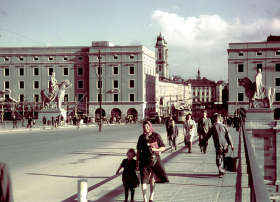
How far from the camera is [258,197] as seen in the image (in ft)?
10.7

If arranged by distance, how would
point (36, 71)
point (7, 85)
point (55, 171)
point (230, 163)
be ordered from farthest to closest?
point (36, 71) < point (7, 85) < point (55, 171) < point (230, 163)

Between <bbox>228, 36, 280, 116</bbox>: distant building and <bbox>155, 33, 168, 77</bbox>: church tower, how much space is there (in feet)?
180

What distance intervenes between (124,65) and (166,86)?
31.6 meters

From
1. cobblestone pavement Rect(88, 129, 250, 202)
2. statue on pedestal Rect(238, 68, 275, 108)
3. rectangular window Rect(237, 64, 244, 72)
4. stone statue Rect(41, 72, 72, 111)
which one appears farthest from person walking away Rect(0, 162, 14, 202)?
rectangular window Rect(237, 64, 244, 72)

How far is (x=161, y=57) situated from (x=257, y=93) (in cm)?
7094

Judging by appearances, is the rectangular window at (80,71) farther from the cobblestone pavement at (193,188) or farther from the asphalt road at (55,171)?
the cobblestone pavement at (193,188)

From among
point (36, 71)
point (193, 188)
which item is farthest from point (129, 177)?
point (36, 71)

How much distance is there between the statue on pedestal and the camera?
64250 mm

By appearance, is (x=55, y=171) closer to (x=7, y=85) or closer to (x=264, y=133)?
(x=264, y=133)

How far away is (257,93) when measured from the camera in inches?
2579

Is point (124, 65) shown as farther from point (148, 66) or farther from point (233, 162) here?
point (233, 162)

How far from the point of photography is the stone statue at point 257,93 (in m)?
64.2

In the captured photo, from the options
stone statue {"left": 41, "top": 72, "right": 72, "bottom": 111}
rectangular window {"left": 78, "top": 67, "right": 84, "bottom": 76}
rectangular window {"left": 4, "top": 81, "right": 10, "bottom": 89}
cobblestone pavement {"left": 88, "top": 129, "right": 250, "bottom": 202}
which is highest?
rectangular window {"left": 78, "top": 67, "right": 84, "bottom": 76}

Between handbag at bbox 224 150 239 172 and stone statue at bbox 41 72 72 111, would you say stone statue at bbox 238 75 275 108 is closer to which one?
stone statue at bbox 41 72 72 111
